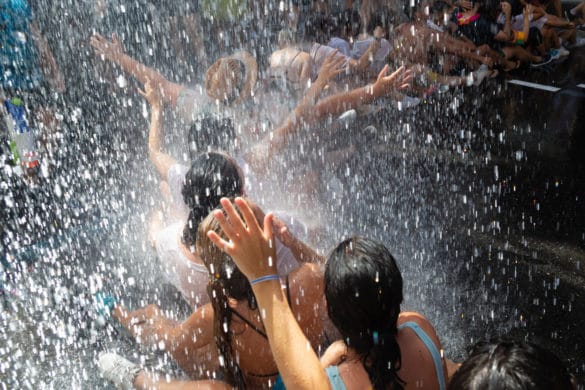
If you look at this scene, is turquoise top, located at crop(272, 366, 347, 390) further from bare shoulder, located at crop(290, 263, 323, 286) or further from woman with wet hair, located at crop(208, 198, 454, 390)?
bare shoulder, located at crop(290, 263, 323, 286)

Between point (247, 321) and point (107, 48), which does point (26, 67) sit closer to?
point (107, 48)

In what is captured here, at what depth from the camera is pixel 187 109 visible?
4.44 m

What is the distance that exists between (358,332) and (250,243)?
0.61 metres

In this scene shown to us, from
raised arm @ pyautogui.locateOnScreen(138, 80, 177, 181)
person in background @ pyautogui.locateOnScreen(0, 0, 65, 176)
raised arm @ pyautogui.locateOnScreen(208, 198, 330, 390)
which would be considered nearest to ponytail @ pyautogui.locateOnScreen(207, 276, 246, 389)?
raised arm @ pyautogui.locateOnScreen(208, 198, 330, 390)

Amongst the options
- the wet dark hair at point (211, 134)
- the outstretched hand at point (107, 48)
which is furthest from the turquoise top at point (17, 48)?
the wet dark hair at point (211, 134)

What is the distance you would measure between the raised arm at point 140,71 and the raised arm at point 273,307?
328 centimetres

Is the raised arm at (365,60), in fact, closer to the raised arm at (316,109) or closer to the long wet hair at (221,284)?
the raised arm at (316,109)

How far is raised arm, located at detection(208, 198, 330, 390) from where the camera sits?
5.50 ft

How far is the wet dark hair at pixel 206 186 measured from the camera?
2.82 metres

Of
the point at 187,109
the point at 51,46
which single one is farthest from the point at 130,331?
the point at 51,46

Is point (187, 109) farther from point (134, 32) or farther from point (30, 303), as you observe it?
point (134, 32)

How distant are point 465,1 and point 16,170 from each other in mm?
7205

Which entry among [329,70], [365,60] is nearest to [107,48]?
[329,70]

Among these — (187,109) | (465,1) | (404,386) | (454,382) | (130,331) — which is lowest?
(130,331)
